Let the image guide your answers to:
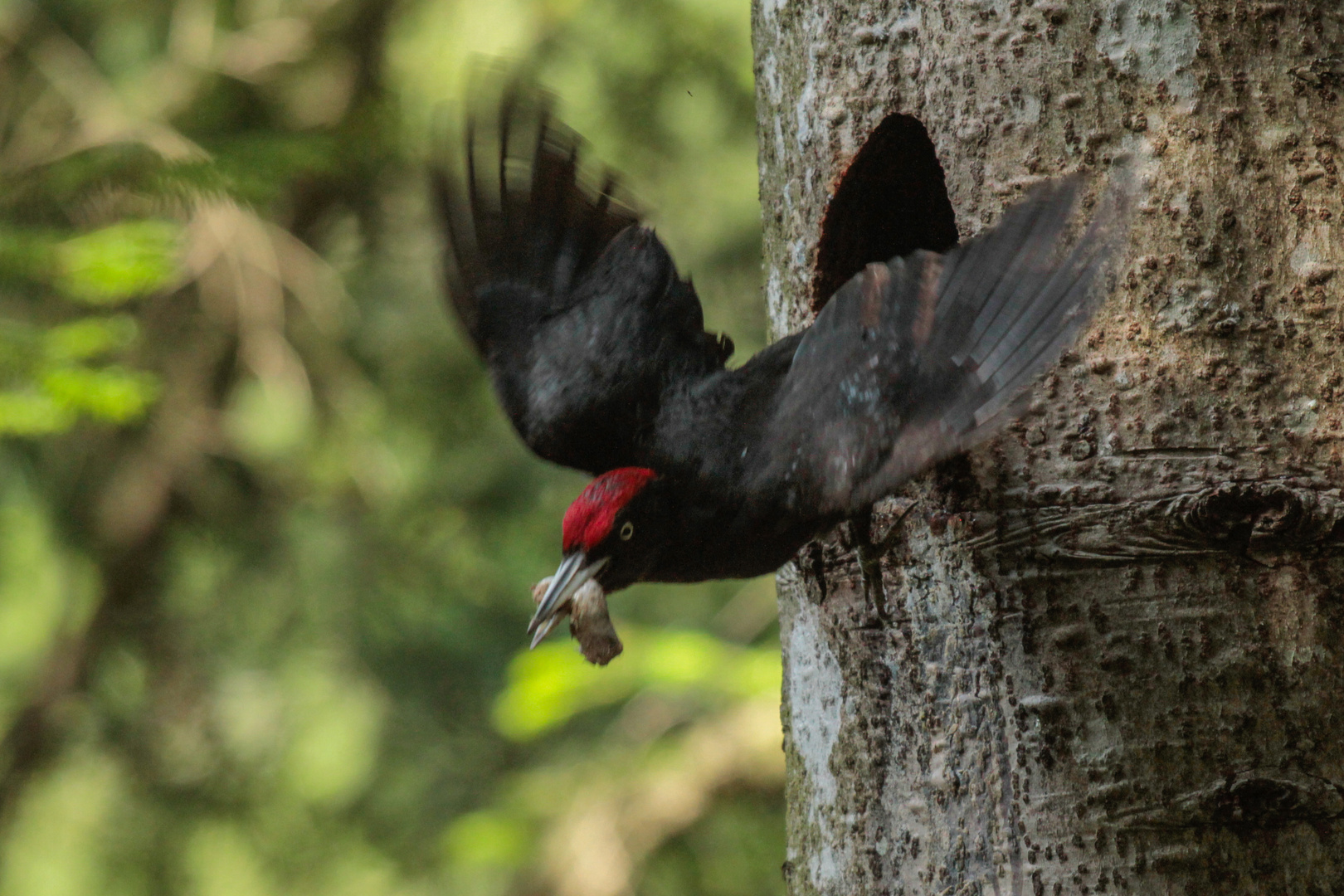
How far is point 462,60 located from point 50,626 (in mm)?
2923

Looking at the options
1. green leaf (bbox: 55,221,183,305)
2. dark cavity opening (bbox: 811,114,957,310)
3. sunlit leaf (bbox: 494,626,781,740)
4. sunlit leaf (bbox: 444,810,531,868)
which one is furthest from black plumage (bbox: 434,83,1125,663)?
sunlit leaf (bbox: 444,810,531,868)

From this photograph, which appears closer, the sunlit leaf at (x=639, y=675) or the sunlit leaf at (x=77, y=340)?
the sunlit leaf at (x=77, y=340)

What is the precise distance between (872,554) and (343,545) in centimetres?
399

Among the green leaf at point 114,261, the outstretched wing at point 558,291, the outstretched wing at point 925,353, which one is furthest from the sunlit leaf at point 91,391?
the outstretched wing at point 925,353

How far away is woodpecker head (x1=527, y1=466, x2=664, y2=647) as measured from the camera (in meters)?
1.82

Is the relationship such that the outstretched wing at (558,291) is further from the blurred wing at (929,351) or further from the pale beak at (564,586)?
the blurred wing at (929,351)

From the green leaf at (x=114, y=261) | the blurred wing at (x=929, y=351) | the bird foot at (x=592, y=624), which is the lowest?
the bird foot at (x=592, y=624)

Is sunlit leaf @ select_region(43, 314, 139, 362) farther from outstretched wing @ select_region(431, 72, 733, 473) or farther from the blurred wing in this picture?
the blurred wing

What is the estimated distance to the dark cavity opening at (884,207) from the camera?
2.03m

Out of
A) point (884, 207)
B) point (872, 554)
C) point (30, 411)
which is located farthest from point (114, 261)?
point (872, 554)

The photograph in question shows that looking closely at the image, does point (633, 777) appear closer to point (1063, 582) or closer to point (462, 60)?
point (462, 60)

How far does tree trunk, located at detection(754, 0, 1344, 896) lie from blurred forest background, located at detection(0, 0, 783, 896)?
78.7 inches

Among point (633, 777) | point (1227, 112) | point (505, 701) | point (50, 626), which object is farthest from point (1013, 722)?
point (50, 626)

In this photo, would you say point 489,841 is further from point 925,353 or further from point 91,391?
point 925,353
